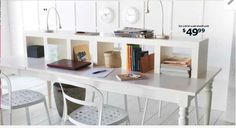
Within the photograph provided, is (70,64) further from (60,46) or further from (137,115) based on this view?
(137,115)

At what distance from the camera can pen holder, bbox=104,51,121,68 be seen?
2676 millimetres

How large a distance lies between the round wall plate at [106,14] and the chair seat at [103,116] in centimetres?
194

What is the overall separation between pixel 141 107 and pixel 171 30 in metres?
1.06

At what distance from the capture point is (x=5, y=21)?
5.30 meters

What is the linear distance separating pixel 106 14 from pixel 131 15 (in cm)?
40

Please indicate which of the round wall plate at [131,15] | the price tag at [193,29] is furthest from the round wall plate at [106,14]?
the price tag at [193,29]

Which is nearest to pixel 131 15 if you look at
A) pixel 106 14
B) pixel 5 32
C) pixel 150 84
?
pixel 106 14

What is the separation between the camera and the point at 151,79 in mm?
2295

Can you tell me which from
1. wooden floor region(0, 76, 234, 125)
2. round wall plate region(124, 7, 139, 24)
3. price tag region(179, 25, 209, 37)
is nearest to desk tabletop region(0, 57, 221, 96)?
wooden floor region(0, 76, 234, 125)

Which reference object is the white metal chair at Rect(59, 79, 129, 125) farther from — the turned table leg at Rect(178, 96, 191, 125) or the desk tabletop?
the turned table leg at Rect(178, 96, 191, 125)

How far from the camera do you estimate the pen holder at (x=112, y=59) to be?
8.78 feet

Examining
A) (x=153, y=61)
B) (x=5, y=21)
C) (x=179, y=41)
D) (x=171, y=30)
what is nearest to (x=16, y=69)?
(x=153, y=61)

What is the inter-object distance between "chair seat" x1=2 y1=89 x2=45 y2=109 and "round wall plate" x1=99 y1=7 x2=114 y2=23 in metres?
1.72

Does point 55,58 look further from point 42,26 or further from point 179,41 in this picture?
point 42,26
